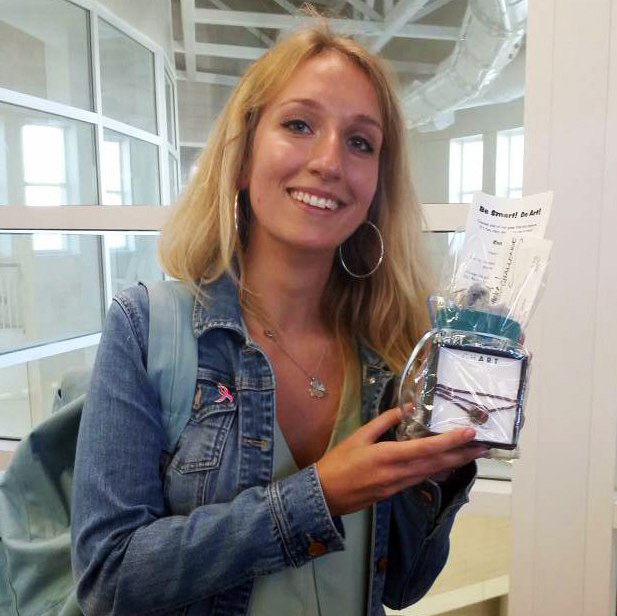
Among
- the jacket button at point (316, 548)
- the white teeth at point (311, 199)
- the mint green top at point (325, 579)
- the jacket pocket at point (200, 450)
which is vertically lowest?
the mint green top at point (325, 579)

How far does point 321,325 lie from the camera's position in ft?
3.26

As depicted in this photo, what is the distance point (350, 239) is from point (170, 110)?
2.66 ft

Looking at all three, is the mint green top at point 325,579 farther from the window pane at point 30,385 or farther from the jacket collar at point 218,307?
the window pane at point 30,385

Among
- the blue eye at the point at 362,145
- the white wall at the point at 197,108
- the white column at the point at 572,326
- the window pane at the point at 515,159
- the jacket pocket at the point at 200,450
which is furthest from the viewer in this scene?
the white wall at the point at 197,108

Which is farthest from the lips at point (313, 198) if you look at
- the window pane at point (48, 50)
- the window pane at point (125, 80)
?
the window pane at point (48, 50)

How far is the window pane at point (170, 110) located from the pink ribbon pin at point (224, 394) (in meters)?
0.98

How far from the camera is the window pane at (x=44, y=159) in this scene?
159 cm

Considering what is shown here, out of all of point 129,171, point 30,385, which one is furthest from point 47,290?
point 129,171

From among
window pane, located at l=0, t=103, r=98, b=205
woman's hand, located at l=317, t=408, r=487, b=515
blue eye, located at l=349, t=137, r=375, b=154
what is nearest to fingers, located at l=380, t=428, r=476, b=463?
woman's hand, located at l=317, t=408, r=487, b=515

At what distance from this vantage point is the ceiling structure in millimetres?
1330

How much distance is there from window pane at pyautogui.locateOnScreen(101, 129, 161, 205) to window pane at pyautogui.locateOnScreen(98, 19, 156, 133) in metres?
0.06

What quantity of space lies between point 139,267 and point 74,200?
0.85 ft

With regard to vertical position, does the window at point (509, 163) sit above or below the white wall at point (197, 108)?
below

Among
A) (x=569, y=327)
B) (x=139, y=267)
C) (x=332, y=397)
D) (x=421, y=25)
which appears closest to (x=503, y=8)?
(x=421, y=25)
